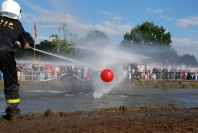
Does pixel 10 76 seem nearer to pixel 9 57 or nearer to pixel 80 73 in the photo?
pixel 9 57

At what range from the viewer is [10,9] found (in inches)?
287

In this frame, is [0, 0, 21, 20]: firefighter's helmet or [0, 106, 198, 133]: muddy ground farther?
[0, 0, 21, 20]: firefighter's helmet

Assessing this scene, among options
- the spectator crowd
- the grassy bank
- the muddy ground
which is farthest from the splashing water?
the muddy ground

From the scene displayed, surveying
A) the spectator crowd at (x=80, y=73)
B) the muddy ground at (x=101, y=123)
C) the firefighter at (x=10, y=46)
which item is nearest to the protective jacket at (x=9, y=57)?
the firefighter at (x=10, y=46)

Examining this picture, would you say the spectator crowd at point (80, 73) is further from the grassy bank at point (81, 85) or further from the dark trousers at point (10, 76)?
the dark trousers at point (10, 76)

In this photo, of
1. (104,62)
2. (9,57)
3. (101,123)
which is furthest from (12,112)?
(104,62)

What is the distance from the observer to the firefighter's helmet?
7.26m

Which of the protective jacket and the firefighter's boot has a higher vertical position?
the protective jacket

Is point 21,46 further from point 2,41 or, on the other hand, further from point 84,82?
point 84,82

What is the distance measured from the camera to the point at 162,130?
17.9 feet

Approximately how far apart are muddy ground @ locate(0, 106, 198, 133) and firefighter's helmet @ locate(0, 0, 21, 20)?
7.65ft

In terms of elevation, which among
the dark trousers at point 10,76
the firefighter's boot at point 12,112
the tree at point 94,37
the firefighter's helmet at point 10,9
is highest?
the tree at point 94,37

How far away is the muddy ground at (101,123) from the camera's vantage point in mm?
5599

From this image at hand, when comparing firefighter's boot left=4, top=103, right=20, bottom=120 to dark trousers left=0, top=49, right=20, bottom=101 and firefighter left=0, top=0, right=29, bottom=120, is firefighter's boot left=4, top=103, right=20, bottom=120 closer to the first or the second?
firefighter left=0, top=0, right=29, bottom=120
